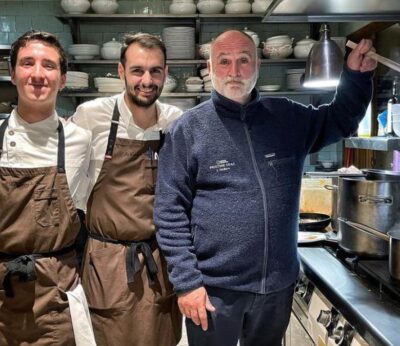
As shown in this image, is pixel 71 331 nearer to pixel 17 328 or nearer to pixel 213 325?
pixel 17 328

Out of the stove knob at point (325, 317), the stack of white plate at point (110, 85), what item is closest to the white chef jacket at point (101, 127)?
the stove knob at point (325, 317)

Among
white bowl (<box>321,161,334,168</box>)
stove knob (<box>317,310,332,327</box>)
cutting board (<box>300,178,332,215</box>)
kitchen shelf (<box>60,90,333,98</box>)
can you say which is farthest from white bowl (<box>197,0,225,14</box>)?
stove knob (<box>317,310,332,327</box>)

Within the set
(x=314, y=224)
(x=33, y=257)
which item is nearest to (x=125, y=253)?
(x=33, y=257)

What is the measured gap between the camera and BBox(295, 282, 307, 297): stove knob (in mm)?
1752

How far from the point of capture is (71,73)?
3.91 meters

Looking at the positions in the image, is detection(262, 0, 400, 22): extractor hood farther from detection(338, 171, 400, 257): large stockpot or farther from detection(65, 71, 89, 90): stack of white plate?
detection(65, 71, 89, 90): stack of white plate

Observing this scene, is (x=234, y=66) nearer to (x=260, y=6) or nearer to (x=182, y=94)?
(x=182, y=94)

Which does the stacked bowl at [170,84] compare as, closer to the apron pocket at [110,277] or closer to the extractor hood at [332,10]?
the extractor hood at [332,10]

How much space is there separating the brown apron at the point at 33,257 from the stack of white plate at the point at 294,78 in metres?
2.94

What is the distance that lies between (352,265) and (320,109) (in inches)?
22.4

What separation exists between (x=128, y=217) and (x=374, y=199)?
2.78 ft

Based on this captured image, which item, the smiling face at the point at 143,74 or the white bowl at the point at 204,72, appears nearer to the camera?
the smiling face at the point at 143,74

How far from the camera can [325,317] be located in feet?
4.89

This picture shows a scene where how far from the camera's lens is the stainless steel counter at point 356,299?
1.18 m
